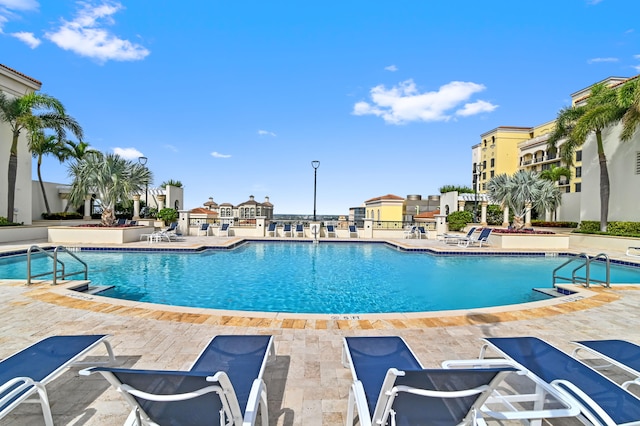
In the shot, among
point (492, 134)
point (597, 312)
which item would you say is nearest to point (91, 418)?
point (597, 312)

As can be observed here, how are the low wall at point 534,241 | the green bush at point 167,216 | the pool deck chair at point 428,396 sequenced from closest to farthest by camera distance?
the pool deck chair at point 428,396, the low wall at point 534,241, the green bush at point 167,216

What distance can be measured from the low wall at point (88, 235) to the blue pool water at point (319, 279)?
2.08 m

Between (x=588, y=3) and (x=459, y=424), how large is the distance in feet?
48.2

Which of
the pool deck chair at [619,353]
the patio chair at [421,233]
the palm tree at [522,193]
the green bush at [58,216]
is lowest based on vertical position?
the pool deck chair at [619,353]

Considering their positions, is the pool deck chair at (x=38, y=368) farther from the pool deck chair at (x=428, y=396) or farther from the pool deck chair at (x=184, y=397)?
the pool deck chair at (x=428, y=396)

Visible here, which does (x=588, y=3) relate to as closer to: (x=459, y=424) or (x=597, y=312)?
(x=597, y=312)

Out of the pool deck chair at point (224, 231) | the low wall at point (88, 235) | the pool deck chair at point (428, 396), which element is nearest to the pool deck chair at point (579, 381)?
the pool deck chair at point (428, 396)

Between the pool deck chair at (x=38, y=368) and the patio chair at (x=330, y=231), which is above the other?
the patio chair at (x=330, y=231)

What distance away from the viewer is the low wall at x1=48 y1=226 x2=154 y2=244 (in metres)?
14.6

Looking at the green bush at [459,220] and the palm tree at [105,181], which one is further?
the green bush at [459,220]

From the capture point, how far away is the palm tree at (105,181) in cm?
1473

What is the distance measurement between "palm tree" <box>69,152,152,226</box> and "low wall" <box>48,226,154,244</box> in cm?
98

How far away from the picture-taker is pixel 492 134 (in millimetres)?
47656

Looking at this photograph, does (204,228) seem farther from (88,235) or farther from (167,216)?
(88,235)
